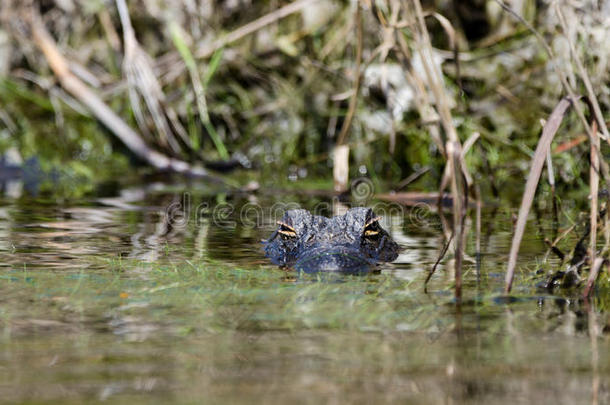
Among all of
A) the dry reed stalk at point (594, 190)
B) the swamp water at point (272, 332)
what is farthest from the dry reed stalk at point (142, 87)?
the dry reed stalk at point (594, 190)

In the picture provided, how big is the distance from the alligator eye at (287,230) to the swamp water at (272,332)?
21 cm

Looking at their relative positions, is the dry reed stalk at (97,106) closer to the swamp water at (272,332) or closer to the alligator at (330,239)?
the alligator at (330,239)

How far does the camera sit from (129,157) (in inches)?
384

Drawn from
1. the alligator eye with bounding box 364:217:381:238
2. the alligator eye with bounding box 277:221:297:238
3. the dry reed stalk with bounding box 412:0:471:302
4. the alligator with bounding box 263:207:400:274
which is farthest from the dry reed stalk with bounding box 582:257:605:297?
the alligator eye with bounding box 277:221:297:238

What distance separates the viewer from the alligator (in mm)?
4504

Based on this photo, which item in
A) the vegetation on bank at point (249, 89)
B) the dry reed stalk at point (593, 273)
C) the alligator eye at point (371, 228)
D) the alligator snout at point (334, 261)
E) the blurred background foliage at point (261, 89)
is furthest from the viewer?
the blurred background foliage at point (261, 89)

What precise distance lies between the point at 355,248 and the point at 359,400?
91.5 inches

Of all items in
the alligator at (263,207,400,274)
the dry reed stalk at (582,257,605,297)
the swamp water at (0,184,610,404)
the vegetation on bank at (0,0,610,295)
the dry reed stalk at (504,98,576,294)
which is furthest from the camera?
the vegetation on bank at (0,0,610,295)

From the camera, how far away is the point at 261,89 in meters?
10.0

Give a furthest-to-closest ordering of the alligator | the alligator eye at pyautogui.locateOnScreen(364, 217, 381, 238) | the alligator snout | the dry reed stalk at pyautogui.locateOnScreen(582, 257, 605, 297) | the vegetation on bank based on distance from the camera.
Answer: the vegetation on bank, the alligator eye at pyautogui.locateOnScreen(364, 217, 381, 238), the alligator, the alligator snout, the dry reed stalk at pyautogui.locateOnScreen(582, 257, 605, 297)

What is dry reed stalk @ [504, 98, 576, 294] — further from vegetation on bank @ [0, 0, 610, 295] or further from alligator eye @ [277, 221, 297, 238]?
vegetation on bank @ [0, 0, 610, 295]

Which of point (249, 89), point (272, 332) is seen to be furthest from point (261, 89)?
point (272, 332)

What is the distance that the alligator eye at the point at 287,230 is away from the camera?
16.1ft

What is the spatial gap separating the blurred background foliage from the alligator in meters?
3.20
